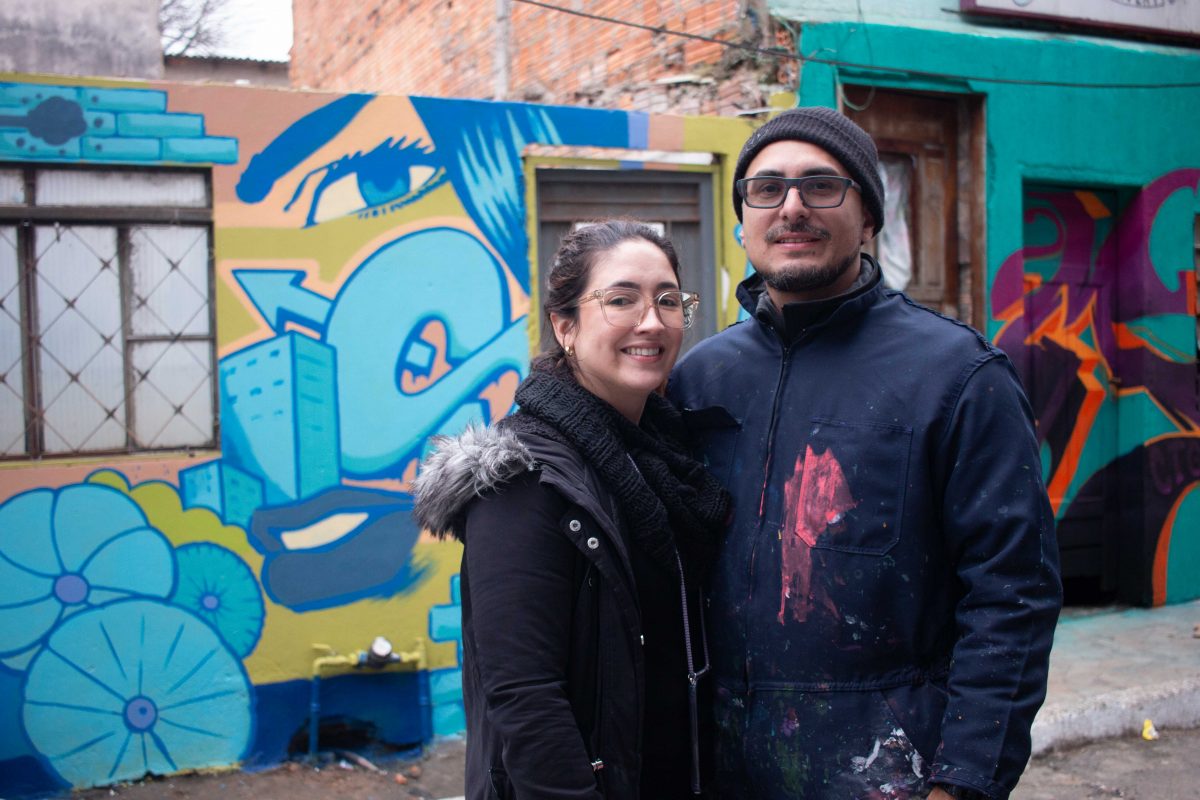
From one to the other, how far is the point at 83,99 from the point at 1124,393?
653 cm

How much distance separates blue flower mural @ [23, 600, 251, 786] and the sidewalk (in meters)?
3.89

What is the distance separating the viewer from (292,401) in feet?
15.1

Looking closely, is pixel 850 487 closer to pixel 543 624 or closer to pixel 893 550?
pixel 893 550

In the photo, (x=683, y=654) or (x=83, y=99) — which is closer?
(x=683, y=654)

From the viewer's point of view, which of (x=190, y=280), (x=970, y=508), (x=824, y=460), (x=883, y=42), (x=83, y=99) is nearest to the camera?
(x=970, y=508)

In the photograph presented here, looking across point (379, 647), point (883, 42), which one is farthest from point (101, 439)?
point (883, 42)

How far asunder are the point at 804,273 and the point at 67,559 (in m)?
3.81

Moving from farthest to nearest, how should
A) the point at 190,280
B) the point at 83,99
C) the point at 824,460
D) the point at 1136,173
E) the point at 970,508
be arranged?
the point at 1136,173 < the point at 190,280 < the point at 83,99 < the point at 824,460 < the point at 970,508

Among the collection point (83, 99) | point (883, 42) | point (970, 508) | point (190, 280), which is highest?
point (883, 42)

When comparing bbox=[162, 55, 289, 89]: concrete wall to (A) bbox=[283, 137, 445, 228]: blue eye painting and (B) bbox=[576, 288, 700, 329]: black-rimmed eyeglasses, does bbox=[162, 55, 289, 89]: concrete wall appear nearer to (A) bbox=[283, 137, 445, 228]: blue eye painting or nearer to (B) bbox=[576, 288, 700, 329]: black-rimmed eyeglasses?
(A) bbox=[283, 137, 445, 228]: blue eye painting

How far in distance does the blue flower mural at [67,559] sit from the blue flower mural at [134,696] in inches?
3.4

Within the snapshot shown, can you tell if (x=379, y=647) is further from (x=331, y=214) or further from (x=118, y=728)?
(x=331, y=214)

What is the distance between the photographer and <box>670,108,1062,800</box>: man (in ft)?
5.64

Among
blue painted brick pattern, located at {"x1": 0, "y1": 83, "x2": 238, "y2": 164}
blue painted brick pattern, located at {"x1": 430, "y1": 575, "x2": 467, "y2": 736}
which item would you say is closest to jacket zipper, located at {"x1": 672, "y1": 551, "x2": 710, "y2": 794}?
blue painted brick pattern, located at {"x1": 430, "y1": 575, "x2": 467, "y2": 736}
